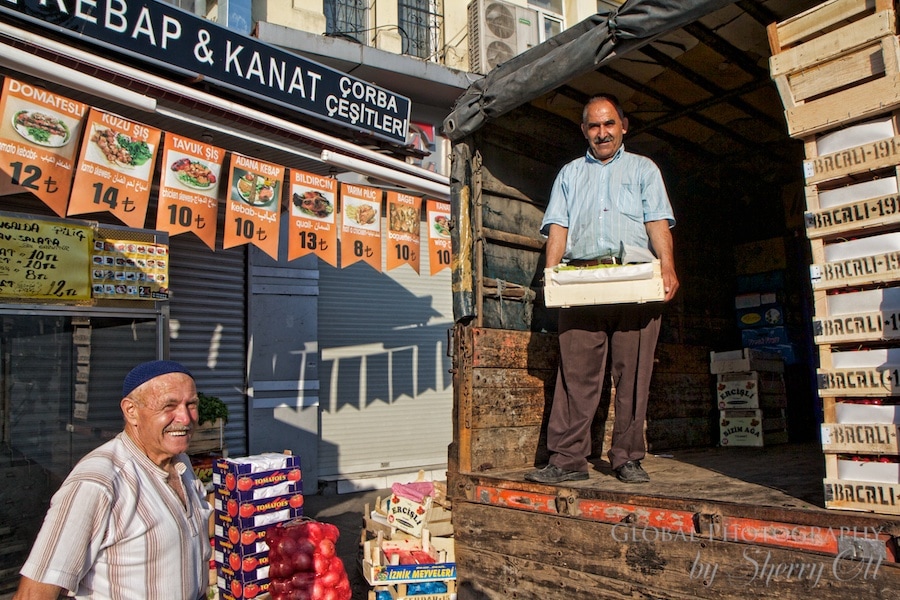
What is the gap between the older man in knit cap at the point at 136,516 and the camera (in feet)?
7.20

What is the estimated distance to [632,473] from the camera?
392 cm

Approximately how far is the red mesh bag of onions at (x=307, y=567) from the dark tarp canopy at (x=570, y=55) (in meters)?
3.01

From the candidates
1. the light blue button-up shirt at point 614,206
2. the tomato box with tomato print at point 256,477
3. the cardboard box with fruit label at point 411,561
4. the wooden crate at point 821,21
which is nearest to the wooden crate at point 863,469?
the light blue button-up shirt at point 614,206

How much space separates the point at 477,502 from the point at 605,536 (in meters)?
0.95

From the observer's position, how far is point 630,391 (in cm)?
403

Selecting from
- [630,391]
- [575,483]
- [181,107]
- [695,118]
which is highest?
[181,107]

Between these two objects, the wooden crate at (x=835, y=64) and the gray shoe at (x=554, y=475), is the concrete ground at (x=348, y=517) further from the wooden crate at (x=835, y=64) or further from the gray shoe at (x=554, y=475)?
the wooden crate at (x=835, y=64)

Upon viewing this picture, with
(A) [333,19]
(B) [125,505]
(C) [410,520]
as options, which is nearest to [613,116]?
(C) [410,520]

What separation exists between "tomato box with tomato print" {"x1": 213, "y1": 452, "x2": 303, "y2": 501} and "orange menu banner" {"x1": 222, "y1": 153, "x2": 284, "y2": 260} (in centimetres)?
204

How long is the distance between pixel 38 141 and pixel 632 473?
4.92 meters

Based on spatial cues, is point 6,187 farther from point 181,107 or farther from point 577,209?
point 577,209

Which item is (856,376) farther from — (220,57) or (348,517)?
(348,517)

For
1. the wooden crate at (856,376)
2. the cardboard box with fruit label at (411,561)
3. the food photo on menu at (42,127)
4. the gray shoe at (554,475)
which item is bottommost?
the cardboard box with fruit label at (411,561)

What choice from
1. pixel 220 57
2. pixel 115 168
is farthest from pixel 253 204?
pixel 220 57
